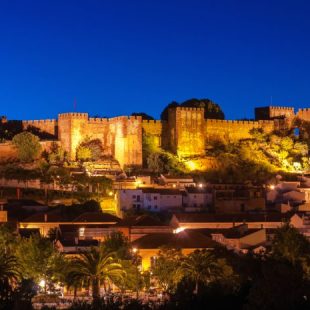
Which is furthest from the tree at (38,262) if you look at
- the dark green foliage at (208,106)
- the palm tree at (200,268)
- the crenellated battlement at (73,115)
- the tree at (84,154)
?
the dark green foliage at (208,106)

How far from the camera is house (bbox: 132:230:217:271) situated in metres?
45.9

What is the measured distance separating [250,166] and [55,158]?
15.8m

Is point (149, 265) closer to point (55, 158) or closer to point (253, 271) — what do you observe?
point (253, 271)

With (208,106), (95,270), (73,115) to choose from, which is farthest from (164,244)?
(208,106)

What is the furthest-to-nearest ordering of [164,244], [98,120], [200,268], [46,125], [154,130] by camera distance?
[46,125]
[154,130]
[98,120]
[164,244]
[200,268]

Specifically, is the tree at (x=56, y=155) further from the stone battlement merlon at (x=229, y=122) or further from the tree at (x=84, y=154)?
the stone battlement merlon at (x=229, y=122)

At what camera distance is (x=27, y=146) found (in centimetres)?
6575

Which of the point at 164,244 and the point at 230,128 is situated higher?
the point at 230,128

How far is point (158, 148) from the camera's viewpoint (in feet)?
230

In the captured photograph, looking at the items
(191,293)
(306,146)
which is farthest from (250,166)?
(191,293)

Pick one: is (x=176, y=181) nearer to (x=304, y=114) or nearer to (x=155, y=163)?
(x=155, y=163)

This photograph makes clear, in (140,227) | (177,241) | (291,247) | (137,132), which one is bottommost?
(291,247)

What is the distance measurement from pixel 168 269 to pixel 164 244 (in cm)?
505

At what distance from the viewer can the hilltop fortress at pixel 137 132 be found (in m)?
67.4
